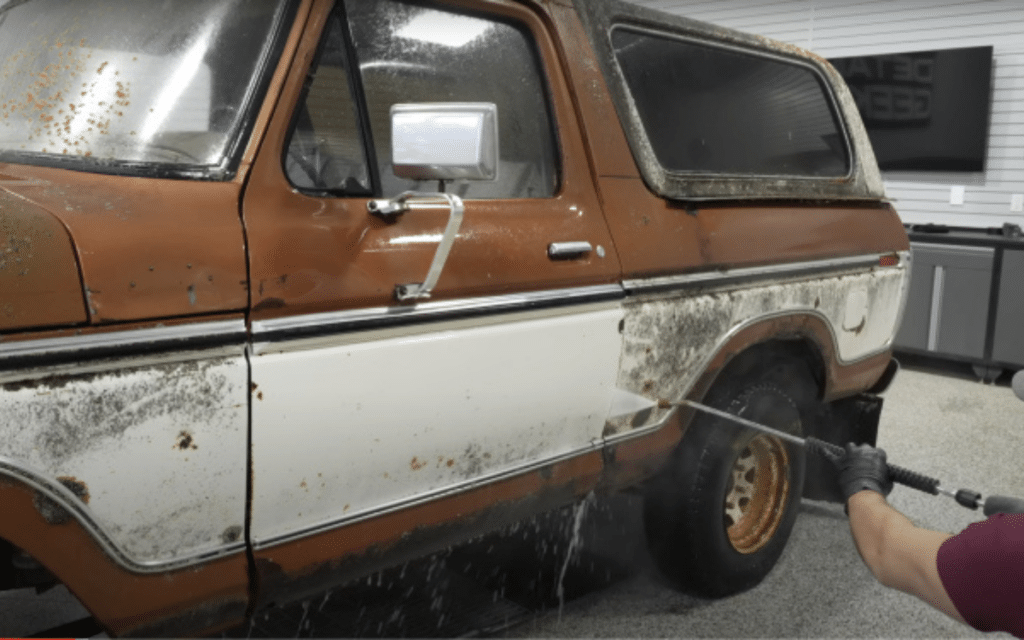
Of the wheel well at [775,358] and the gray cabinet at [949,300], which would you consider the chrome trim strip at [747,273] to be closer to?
the wheel well at [775,358]

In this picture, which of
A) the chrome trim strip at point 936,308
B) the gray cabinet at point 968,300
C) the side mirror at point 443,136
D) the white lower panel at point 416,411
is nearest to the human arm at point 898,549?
the white lower panel at point 416,411

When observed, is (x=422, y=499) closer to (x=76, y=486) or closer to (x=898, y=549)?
Answer: (x=76, y=486)

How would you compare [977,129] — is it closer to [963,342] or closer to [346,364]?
[963,342]

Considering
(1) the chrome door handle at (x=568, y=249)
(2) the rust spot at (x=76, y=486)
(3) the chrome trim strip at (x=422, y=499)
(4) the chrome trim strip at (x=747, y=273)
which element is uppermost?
(1) the chrome door handle at (x=568, y=249)

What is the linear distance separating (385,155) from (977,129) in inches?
272

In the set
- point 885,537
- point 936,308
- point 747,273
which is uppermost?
point 747,273

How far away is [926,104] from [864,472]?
684 centimetres

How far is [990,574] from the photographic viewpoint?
1.36 m

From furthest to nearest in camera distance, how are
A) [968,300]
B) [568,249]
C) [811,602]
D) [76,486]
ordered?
[968,300] < [811,602] < [568,249] < [76,486]

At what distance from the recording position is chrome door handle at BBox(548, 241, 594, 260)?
2.34 metres

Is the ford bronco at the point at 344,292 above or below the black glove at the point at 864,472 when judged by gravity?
above

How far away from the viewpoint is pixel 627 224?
8.49 ft

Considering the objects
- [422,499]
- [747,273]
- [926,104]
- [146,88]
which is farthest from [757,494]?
[926,104]

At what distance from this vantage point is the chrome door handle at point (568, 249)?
2.34m
